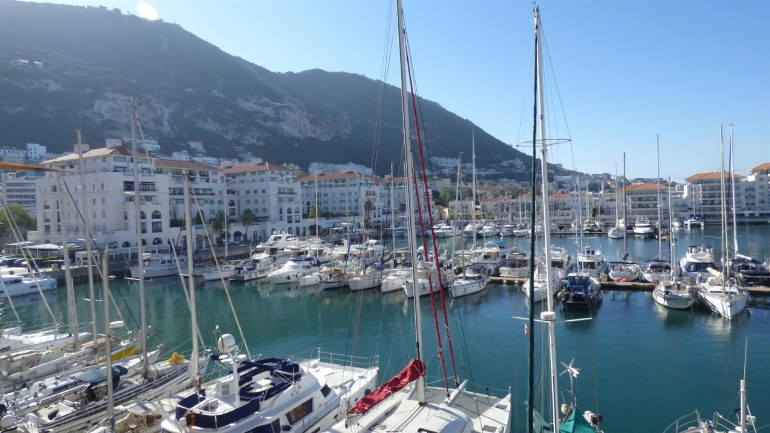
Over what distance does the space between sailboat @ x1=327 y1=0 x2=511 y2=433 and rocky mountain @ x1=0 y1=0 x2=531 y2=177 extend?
326 feet

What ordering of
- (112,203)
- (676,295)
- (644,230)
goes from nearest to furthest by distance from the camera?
1. (676,295)
2. (112,203)
3. (644,230)

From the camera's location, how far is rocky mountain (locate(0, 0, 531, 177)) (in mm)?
108938

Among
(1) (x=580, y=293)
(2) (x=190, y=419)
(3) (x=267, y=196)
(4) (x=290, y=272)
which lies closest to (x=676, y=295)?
(1) (x=580, y=293)

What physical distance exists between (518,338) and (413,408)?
49.3 feet

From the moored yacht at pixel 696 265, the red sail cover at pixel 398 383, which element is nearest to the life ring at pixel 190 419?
the red sail cover at pixel 398 383

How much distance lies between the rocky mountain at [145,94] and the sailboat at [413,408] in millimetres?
99393

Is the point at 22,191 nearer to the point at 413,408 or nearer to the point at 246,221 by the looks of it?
the point at 246,221

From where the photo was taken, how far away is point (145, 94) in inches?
5017

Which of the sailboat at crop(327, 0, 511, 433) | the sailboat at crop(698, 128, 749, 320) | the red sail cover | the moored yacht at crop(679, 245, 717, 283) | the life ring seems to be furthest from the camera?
the moored yacht at crop(679, 245, 717, 283)

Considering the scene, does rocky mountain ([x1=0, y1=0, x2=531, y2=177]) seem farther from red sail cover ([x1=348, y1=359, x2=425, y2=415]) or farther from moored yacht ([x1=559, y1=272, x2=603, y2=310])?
red sail cover ([x1=348, y1=359, x2=425, y2=415])

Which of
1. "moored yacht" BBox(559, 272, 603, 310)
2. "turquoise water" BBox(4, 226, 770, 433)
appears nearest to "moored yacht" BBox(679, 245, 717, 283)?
"turquoise water" BBox(4, 226, 770, 433)

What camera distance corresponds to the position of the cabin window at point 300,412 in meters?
9.63

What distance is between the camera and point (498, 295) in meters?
33.6

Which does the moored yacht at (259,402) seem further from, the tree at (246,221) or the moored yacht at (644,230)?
the moored yacht at (644,230)
